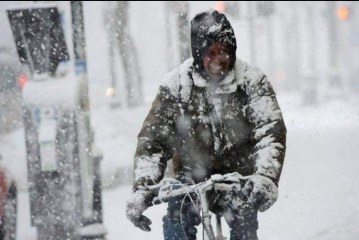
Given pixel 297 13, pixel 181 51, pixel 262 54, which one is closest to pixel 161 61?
pixel 262 54

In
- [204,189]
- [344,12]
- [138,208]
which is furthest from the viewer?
[344,12]

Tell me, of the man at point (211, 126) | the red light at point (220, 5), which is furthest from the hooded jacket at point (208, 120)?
the red light at point (220, 5)

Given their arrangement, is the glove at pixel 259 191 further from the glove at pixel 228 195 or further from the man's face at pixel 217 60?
the man's face at pixel 217 60

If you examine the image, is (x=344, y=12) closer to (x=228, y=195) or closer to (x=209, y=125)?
(x=209, y=125)

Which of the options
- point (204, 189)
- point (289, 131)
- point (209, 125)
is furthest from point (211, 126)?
point (289, 131)

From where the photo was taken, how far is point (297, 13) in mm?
51219

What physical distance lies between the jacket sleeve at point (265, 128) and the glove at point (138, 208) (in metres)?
0.61

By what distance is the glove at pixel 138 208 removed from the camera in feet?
11.3

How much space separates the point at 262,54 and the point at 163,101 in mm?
Answer: 65009

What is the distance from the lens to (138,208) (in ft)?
11.3

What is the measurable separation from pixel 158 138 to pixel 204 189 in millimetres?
678

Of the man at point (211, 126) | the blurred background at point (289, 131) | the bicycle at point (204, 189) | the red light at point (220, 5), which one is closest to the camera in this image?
the bicycle at point (204, 189)

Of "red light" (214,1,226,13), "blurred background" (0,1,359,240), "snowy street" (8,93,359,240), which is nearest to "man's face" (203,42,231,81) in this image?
"blurred background" (0,1,359,240)

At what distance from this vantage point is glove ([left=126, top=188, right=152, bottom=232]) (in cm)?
345
